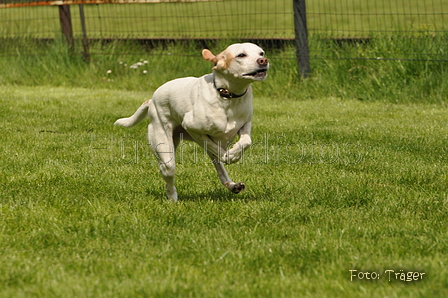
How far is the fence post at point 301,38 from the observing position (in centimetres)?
1040

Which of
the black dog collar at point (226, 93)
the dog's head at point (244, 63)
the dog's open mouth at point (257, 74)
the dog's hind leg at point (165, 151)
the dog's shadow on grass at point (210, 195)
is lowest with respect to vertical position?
the dog's shadow on grass at point (210, 195)

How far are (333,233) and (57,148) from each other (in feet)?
12.4

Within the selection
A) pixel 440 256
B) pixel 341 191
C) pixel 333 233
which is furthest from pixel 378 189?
pixel 440 256

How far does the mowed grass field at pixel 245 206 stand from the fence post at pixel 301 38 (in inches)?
43.3

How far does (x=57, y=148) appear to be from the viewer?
263 inches

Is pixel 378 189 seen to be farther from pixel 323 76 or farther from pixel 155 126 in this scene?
pixel 323 76

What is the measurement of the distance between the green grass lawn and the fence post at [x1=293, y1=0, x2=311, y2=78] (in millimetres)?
2858

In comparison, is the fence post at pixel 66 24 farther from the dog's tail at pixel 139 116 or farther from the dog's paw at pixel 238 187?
the dog's paw at pixel 238 187

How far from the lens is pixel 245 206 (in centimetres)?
443

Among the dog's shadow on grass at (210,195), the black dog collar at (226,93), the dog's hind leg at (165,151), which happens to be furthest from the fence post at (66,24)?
the black dog collar at (226,93)

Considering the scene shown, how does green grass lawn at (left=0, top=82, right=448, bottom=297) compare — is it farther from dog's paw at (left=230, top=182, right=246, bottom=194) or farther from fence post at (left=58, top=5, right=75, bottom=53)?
fence post at (left=58, top=5, right=75, bottom=53)

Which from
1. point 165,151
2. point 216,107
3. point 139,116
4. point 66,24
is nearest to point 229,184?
point 165,151

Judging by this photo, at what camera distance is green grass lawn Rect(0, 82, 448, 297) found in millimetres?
3074

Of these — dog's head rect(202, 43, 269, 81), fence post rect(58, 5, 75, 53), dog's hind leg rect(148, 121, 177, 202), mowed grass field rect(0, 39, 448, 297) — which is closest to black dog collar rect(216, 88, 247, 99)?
dog's head rect(202, 43, 269, 81)
